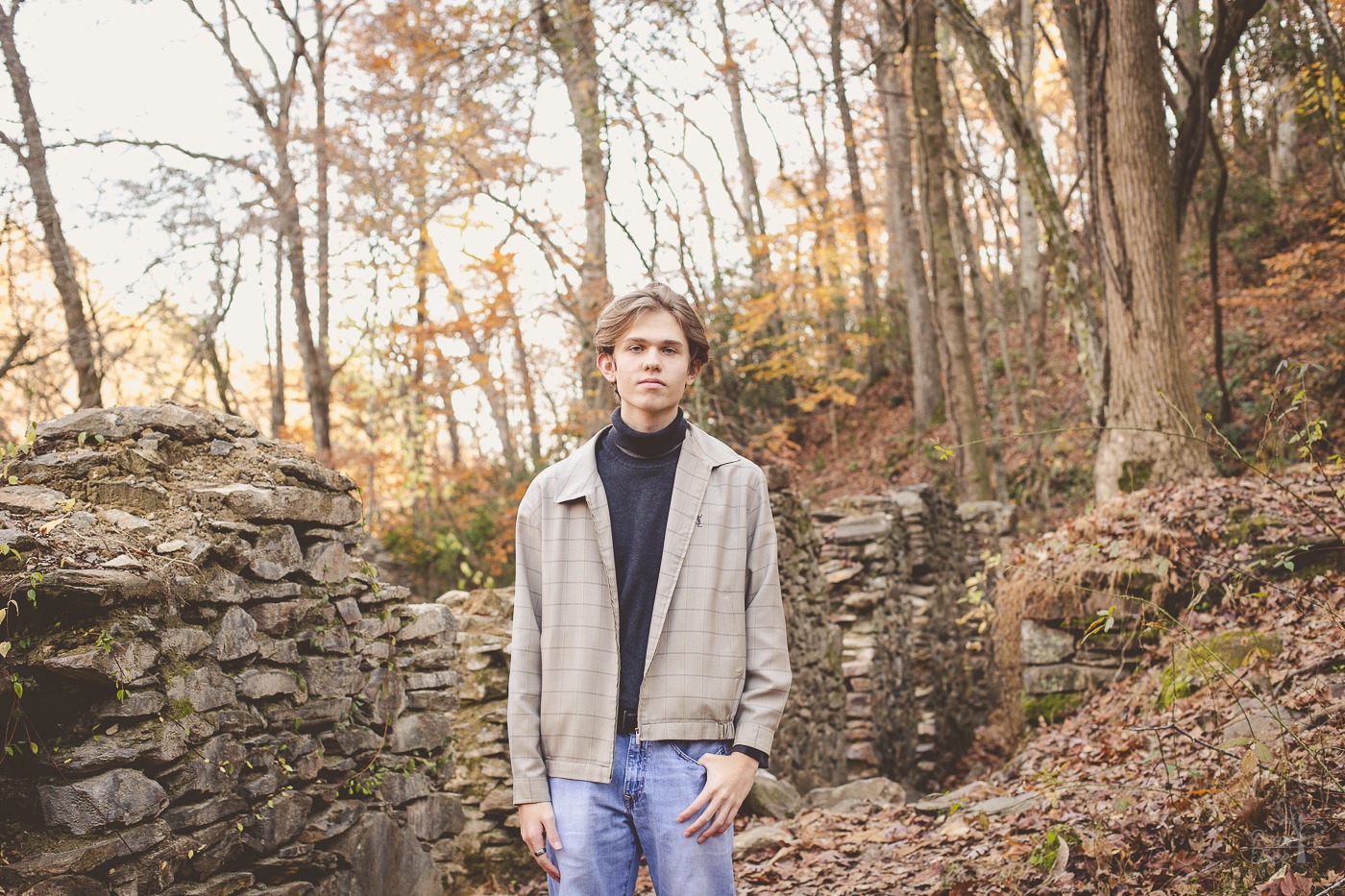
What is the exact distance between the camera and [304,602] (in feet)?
11.8

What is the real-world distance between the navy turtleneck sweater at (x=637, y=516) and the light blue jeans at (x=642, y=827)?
0.14 m

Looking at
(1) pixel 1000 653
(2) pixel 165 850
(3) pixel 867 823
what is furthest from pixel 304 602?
(1) pixel 1000 653

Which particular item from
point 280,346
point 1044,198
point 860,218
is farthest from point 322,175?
point 1044,198

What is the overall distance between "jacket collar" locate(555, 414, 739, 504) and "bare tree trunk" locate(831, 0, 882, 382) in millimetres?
14680

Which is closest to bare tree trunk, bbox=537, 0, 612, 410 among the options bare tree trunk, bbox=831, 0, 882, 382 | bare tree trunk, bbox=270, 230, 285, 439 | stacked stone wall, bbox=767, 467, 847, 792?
stacked stone wall, bbox=767, 467, 847, 792

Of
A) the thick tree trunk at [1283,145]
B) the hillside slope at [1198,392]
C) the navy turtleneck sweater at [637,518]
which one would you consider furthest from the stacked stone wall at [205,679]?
the thick tree trunk at [1283,145]

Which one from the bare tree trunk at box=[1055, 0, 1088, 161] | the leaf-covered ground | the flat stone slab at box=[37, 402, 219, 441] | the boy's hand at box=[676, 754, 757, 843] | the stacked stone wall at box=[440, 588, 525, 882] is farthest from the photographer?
the bare tree trunk at box=[1055, 0, 1088, 161]

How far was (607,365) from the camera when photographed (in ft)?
7.75

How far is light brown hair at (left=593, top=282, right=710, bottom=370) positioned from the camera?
7.29 ft

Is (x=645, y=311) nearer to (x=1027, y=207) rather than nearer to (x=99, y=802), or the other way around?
(x=99, y=802)

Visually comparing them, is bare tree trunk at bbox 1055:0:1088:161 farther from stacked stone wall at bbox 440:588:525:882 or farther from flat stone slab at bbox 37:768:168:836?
flat stone slab at bbox 37:768:168:836

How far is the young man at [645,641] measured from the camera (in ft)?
6.68

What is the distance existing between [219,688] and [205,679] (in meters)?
0.07

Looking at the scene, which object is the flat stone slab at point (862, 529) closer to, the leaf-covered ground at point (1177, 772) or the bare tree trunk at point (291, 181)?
the leaf-covered ground at point (1177, 772)
